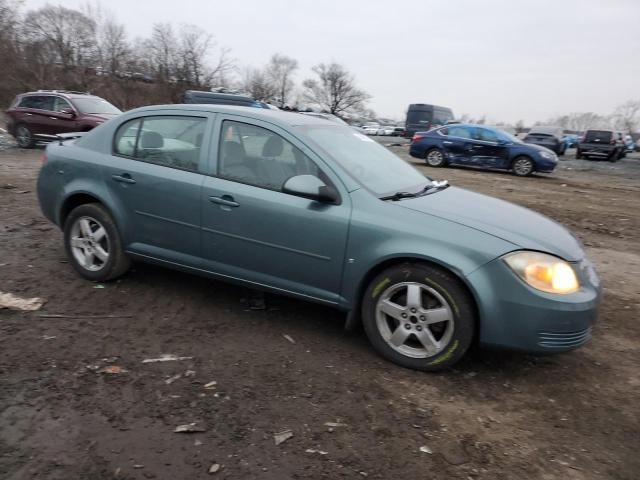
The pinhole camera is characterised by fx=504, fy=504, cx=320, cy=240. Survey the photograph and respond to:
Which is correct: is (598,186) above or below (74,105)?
below

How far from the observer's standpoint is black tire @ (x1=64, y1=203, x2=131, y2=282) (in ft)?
14.0

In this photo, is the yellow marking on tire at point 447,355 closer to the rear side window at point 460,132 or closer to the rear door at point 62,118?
Answer: the rear door at point 62,118

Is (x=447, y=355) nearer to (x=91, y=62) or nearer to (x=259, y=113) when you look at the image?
(x=259, y=113)

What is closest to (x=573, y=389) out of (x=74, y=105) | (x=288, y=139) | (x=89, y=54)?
(x=288, y=139)

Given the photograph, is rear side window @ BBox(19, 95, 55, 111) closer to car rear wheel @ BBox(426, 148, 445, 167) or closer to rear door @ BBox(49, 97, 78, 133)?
rear door @ BBox(49, 97, 78, 133)

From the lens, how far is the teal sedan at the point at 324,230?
10.2ft

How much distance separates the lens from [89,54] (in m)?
45.0

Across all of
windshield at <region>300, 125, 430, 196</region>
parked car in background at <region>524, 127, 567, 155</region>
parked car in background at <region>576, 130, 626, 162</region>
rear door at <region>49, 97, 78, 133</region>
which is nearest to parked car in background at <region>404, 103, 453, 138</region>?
parked car in background at <region>524, 127, 567, 155</region>

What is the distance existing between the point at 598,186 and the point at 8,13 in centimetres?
3517

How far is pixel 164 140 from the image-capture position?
412 centimetres

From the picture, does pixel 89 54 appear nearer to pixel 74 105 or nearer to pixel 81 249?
pixel 74 105

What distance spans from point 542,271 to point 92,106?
13.9 meters

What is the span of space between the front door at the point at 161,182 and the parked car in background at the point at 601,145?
89.2 ft

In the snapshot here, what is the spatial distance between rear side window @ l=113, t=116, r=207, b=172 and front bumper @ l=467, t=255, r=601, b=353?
2305 millimetres
